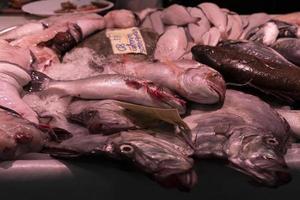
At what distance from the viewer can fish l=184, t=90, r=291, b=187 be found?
2.95ft

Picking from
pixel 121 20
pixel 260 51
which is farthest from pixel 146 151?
pixel 121 20

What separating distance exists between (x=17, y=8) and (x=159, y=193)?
1603 millimetres

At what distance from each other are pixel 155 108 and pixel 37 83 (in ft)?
1.16

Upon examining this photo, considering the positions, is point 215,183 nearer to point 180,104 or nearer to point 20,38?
point 180,104

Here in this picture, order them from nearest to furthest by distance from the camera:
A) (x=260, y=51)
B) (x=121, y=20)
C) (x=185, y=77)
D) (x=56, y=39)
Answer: (x=185, y=77) → (x=260, y=51) → (x=56, y=39) → (x=121, y=20)

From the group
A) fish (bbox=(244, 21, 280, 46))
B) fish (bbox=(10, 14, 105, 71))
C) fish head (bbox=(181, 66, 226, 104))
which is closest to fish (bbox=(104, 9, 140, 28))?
fish (bbox=(10, 14, 105, 71))

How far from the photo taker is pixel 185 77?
1.14m

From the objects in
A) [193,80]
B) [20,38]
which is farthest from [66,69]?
[193,80]

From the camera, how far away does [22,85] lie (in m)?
1.21

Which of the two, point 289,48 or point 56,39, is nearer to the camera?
point 289,48

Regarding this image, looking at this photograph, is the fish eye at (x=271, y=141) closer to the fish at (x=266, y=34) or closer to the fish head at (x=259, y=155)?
the fish head at (x=259, y=155)

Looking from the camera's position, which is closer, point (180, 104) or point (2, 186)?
point (2, 186)

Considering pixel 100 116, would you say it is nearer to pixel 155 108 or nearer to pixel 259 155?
pixel 155 108

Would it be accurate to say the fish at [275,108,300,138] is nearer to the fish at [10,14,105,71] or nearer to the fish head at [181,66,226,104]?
the fish head at [181,66,226,104]
